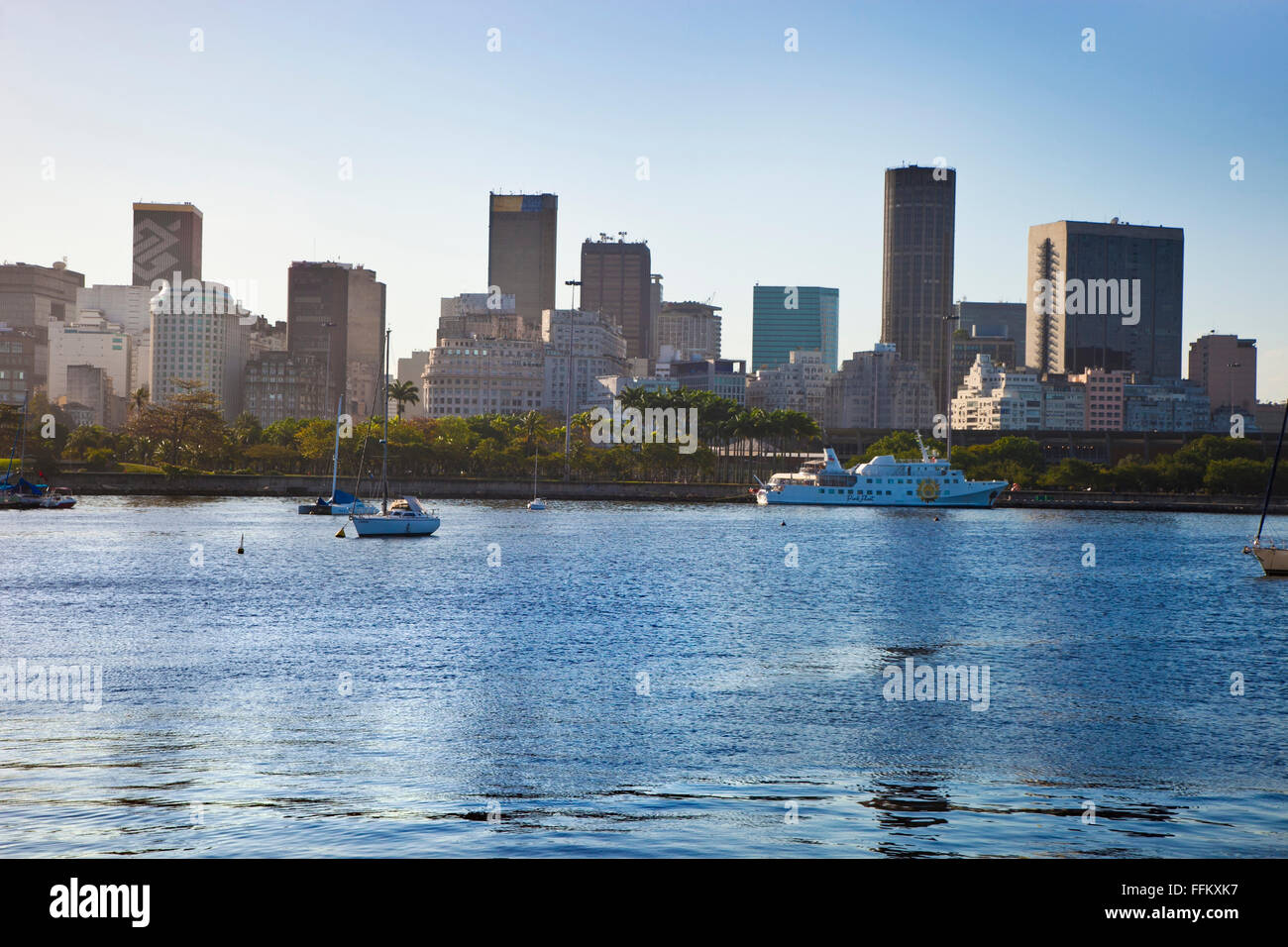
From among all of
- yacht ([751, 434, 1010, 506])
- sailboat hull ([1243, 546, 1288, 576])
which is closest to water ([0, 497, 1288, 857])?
sailboat hull ([1243, 546, 1288, 576])

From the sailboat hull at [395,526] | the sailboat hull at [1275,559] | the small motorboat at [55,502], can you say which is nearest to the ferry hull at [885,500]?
the sailboat hull at [395,526]

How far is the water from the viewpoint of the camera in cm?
1683

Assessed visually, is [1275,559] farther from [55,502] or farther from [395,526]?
[55,502]

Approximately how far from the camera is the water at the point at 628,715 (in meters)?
16.8

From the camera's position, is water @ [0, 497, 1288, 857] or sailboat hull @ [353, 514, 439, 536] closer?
water @ [0, 497, 1288, 857]

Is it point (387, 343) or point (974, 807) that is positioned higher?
point (387, 343)

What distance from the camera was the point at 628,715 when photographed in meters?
28.1

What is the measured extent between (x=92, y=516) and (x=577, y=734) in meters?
116

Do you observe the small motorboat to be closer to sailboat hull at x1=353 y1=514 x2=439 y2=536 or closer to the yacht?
sailboat hull at x1=353 y1=514 x2=439 y2=536

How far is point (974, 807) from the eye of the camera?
18.7 metres

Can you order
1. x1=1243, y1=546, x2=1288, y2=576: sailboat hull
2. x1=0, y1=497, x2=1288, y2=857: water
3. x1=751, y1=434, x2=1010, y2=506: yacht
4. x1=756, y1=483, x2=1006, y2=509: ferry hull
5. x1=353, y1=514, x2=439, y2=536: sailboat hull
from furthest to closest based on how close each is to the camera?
x1=751, y1=434, x2=1010, y2=506: yacht
x1=756, y1=483, x2=1006, y2=509: ferry hull
x1=353, y1=514, x2=439, y2=536: sailboat hull
x1=1243, y1=546, x2=1288, y2=576: sailboat hull
x1=0, y1=497, x2=1288, y2=857: water

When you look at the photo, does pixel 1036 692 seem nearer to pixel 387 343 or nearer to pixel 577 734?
pixel 577 734
